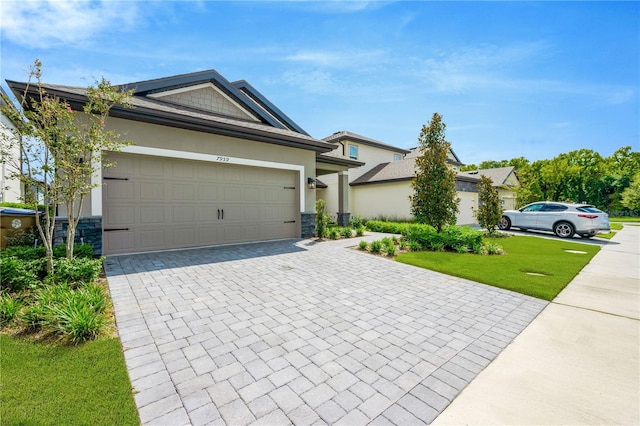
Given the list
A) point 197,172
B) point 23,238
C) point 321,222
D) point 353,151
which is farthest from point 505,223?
point 23,238

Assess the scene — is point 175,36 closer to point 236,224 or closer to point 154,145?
point 154,145

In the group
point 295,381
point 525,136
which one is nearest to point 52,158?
point 295,381

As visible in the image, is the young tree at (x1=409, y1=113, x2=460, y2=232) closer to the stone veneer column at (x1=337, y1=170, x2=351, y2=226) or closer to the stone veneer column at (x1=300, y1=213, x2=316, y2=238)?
the stone veneer column at (x1=300, y1=213, x2=316, y2=238)

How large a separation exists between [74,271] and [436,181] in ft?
33.1

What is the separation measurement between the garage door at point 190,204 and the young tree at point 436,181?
480cm

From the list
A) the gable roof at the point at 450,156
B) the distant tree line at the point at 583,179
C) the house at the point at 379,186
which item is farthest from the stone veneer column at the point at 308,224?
the distant tree line at the point at 583,179

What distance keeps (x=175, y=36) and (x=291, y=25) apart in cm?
305

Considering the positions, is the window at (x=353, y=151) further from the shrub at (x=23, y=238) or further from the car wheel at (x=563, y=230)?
the shrub at (x=23, y=238)

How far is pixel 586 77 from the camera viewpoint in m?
9.31

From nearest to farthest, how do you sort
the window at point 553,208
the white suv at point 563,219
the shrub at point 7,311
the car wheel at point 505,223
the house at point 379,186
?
1. the shrub at point 7,311
2. the white suv at point 563,219
3. the window at point 553,208
4. the car wheel at point 505,223
5. the house at point 379,186

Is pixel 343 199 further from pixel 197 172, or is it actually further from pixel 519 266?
pixel 519 266

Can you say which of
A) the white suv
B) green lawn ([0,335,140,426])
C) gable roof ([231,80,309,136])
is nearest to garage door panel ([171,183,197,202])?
gable roof ([231,80,309,136])

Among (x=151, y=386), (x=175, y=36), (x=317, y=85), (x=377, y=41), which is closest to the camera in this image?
(x=151, y=386)

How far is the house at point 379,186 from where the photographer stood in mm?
16875
